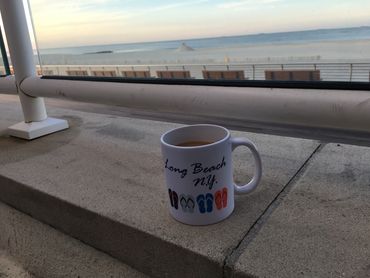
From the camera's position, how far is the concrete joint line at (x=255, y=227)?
50cm

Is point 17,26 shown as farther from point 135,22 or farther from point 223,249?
point 223,249

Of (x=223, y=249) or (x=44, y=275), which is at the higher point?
(x=223, y=249)

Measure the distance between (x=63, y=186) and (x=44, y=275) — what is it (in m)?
0.19

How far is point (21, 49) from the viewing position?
1.14 meters

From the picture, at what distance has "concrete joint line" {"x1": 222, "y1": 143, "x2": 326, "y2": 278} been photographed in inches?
19.6

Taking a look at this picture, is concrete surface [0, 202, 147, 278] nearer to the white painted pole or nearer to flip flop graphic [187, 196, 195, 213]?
flip flop graphic [187, 196, 195, 213]

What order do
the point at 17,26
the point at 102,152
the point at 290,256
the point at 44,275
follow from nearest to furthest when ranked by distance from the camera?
the point at 290,256
the point at 44,275
the point at 102,152
the point at 17,26

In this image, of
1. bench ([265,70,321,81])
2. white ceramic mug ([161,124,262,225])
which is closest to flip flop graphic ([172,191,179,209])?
white ceramic mug ([161,124,262,225])

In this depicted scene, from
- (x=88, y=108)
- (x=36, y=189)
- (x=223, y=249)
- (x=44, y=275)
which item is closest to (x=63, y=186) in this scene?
(x=36, y=189)

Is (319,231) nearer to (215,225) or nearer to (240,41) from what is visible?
(215,225)

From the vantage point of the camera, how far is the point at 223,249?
0.52 meters

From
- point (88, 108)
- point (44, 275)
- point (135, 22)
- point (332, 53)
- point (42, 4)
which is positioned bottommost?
point (44, 275)

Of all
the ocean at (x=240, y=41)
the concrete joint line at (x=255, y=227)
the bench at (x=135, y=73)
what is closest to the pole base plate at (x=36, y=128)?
the bench at (x=135, y=73)

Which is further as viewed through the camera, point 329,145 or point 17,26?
point 17,26
